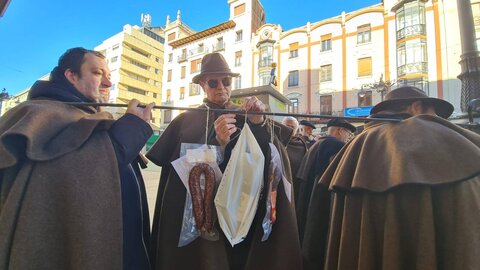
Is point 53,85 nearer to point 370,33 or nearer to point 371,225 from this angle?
point 371,225

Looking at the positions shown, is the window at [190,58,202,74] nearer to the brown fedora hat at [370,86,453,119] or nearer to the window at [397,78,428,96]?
the window at [397,78,428,96]

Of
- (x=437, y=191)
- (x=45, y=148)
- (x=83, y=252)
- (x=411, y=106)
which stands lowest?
(x=83, y=252)

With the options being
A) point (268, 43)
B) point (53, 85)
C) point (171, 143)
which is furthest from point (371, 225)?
point (268, 43)

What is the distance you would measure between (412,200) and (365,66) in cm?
2484

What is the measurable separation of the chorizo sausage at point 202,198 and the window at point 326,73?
81.8 ft

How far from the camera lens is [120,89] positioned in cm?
4238

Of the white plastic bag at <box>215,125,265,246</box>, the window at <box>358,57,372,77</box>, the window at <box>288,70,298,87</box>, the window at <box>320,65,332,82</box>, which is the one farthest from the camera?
the window at <box>288,70,298,87</box>

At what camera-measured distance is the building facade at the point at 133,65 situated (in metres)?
42.7

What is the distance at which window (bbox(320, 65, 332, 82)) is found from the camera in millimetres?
24656

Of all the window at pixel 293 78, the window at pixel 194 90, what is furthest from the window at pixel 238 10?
the window at pixel 293 78

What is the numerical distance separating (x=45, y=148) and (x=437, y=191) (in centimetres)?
181

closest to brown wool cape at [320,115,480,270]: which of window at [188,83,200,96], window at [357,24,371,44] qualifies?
window at [357,24,371,44]

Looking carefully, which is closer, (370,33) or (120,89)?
(370,33)

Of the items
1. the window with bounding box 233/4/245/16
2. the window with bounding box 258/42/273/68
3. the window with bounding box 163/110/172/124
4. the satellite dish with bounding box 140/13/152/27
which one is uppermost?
the satellite dish with bounding box 140/13/152/27
